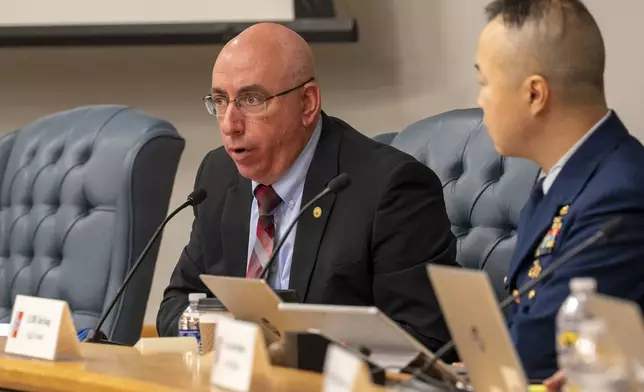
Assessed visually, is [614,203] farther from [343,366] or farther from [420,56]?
[420,56]

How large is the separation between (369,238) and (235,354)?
1.05 meters

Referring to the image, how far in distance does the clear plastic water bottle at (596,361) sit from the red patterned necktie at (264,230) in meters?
1.61

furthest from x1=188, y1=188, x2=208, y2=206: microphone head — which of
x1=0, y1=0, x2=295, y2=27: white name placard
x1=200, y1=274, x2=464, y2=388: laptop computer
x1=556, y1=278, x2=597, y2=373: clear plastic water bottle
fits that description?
x1=0, y1=0, x2=295, y2=27: white name placard

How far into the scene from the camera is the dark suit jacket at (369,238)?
2.67m

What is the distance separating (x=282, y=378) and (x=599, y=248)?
0.57 m

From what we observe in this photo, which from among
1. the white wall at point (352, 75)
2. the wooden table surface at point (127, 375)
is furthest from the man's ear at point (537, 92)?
the white wall at point (352, 75)

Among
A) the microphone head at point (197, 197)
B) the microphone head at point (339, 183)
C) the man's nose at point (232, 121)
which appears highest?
the man's nose at point (232, 121)

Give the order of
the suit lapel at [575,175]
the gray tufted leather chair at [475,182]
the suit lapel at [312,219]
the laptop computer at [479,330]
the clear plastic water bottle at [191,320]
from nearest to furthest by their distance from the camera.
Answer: the laptop computer at [479,330]
the suit lapel at [575,175]
the clear plastic water bottle at [191,320]
the suit lapel at [312,219]
the gray tufted leather chair at [475,182]

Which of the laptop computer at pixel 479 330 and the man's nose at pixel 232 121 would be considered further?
the man's nose at pixel 232 121

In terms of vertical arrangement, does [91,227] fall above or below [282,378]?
below

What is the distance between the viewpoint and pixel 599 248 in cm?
199

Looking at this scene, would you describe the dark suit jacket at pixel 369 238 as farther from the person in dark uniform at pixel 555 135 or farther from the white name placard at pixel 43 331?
the white name placard at pixel 43 331

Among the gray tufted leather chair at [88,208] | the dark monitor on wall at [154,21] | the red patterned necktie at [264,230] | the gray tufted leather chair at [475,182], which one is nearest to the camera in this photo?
the red patterned necktie at [264,230]

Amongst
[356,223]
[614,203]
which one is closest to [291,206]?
[356,223]
